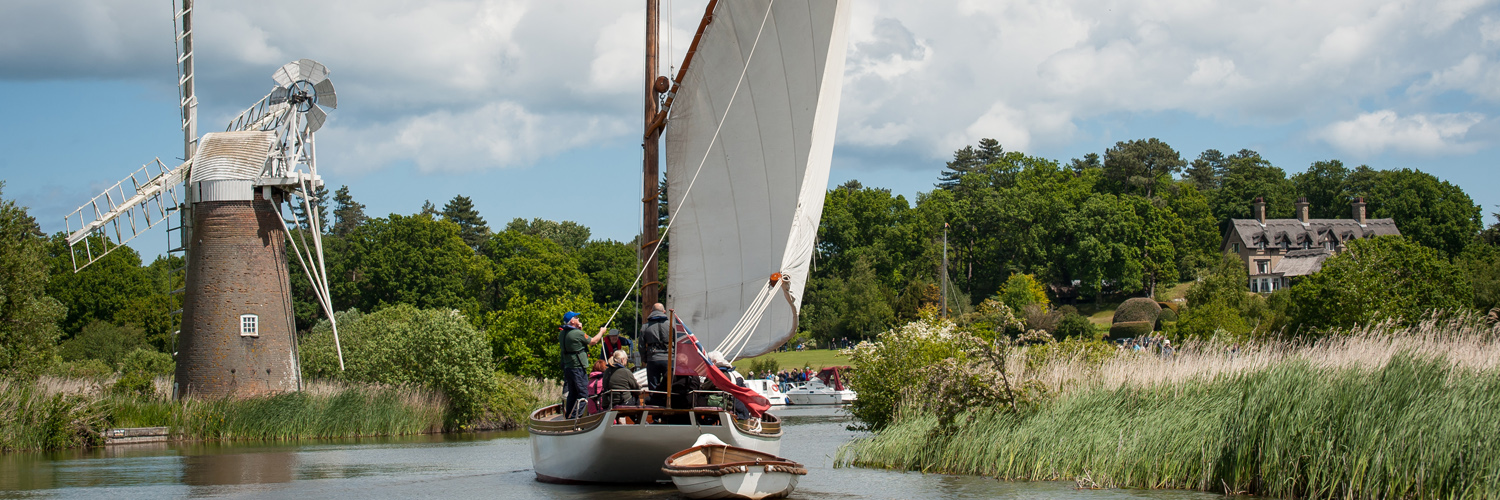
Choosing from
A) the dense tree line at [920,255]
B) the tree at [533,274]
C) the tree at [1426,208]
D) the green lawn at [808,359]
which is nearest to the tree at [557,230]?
the dense tree line at [920,255]

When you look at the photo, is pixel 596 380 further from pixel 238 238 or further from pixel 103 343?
pixel 103 343

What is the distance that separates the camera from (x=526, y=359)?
4956 cm

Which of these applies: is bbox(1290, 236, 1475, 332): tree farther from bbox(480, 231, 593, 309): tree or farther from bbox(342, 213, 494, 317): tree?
bbox(342, 213, 494, 317): tree

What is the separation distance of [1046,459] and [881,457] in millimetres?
3363

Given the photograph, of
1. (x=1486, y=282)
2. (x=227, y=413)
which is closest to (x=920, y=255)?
(x=1486, y=282)

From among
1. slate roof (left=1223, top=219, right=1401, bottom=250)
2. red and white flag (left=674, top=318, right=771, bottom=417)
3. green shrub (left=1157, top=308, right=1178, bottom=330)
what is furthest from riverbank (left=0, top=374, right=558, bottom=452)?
slate roof (left=1223, top=219, right=1401, bottom=250)

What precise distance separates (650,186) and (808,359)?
5782 cm

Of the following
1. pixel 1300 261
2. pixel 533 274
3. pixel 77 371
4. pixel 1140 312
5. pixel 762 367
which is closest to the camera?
pixel 77 371

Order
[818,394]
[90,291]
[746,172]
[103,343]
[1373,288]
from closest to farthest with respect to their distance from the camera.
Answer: [746,172], [1373,288], [818,394], [103,343], [90,291]

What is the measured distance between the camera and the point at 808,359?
77.8 m

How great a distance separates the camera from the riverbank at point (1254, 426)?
38.2 feet

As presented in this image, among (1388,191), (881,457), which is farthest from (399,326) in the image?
(1388,191)

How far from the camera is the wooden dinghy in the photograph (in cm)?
1409

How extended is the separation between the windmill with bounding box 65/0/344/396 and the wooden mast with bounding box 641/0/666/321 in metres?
17.6
